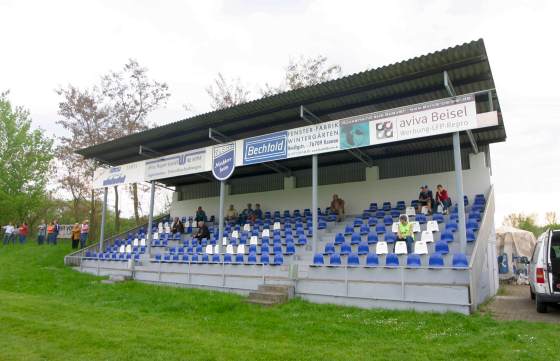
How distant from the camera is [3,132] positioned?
2817 centimetres

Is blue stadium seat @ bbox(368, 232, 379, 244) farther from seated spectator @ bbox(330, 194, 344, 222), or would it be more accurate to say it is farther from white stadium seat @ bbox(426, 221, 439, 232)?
seated spectator @ bbox(330, 194, 344, 222)

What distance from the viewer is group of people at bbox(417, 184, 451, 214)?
13.4m

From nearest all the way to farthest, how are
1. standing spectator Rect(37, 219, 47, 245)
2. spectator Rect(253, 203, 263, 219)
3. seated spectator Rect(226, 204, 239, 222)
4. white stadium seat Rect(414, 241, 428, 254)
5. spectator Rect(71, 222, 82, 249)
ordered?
white stadium seat Rect(414, 241, 428, 254) → spectator Rect(253, 203, 263, 219) → seated spectator Rect(226, 204, 239, 222) → spectator Rect(71, 222, 82, 249) → standing spectator Rect(37, 219, 47, 245)

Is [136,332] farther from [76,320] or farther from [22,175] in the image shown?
[22,175]

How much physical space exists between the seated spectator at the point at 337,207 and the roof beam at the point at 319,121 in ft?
6.05

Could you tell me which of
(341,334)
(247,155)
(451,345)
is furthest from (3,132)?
(451,345)

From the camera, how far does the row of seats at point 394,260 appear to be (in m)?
9.02

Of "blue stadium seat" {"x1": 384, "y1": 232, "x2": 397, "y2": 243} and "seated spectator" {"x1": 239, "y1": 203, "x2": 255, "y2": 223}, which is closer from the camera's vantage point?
"blue stadium seat" {"x1": 384, "y1": 232, "x2": 397, "y2": 243}

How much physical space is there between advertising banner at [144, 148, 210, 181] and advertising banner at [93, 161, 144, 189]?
21.7 inches

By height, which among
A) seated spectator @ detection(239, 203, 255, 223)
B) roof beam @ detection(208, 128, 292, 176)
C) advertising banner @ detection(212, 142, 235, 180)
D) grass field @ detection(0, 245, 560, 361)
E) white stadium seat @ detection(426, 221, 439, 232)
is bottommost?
grass field @ detection(0, 245, 560, 361)

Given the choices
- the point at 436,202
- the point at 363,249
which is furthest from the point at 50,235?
the point at 436,202

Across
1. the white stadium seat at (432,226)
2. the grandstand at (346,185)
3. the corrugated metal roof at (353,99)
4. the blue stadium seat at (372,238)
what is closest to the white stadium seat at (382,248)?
the grandstand at (346,185)

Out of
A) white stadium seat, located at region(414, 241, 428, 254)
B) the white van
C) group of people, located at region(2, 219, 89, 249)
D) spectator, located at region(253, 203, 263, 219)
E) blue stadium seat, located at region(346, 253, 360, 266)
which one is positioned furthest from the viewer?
group of people, located at region(2, 219, 89, 249)

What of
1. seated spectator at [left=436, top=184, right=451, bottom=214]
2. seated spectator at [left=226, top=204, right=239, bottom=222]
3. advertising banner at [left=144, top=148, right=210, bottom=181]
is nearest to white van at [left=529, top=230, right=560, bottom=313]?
seated spectator at [left=436, top=184, right=451, bottom=214]
